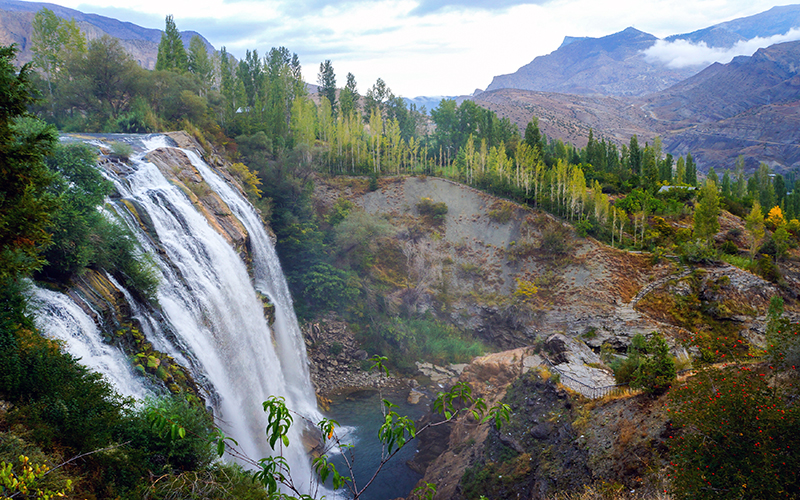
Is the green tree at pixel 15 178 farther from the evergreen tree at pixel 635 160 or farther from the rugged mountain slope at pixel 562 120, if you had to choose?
the rugged mountain slope at pixel 562 120

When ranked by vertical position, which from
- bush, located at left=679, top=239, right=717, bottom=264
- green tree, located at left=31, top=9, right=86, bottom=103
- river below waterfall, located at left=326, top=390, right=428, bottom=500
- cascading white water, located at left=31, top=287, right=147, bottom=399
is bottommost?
river below waterfall, located at left=326, top=390, right=428, bottom=500

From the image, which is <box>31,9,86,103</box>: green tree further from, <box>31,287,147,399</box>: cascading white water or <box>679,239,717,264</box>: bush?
<box>679,239,717,264</box>: bush

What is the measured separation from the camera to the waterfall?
16.1 meters

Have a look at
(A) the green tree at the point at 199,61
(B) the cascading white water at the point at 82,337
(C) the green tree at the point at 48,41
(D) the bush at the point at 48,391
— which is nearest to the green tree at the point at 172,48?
(A) the green tree at the point at 199,61

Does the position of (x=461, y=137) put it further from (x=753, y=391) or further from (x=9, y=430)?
(x=9, y=430)

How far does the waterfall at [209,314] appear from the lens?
632 inches

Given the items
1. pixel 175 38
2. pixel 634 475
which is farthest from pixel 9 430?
pixel 175 38

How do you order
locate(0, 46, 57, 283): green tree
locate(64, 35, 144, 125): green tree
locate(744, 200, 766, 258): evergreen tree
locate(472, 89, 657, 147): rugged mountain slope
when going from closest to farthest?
locate(0, 46, 57, 283): green tree → locate(64, 35, 144, 125): green tree → locate(744, 200, 766, 258): evergreen tree → locate(472, 89, 657, 147): rugged mountain slope

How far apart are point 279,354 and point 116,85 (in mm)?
23250

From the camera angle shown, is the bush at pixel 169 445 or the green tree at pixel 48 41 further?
the green tree at pixel 48 41

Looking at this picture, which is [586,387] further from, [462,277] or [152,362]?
[462,277]

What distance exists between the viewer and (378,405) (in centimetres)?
2909

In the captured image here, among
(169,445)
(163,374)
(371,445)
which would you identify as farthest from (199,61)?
(169,445)

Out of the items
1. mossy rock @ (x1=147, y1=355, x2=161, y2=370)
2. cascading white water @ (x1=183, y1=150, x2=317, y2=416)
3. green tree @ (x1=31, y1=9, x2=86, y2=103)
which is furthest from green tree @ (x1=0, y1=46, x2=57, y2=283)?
green tree @ (x1=31, y1=9, x2=86, y2=103)
